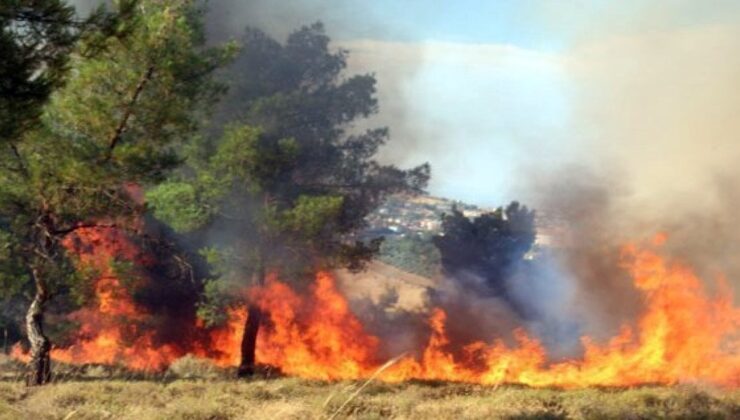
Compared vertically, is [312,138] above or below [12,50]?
above

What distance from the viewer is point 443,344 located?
2678 cm

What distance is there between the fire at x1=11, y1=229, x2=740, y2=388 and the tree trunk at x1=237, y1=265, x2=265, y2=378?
386 millimetres

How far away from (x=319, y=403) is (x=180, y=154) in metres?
11.9

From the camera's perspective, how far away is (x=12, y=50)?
827 cm

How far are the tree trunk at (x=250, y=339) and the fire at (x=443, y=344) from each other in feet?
1.27

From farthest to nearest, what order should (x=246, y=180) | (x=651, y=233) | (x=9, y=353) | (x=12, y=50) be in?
(x=651, y=233), (x=9, y=353), (x=246, y=180), (x=12, y=50)

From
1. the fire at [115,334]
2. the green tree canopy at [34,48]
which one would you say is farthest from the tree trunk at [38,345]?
the fire at [115,334]

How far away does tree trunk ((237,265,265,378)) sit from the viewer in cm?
2103

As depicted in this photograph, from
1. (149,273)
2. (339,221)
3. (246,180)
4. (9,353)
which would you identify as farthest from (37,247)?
(9,353)

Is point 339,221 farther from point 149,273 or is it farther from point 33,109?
point 33,109

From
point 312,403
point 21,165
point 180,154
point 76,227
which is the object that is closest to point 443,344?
point 180,154

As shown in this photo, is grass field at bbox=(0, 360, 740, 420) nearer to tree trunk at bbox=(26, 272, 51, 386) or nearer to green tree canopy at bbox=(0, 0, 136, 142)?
tree trunk at bbox=(26, 272, 51, 386)

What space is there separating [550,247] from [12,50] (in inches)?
1046

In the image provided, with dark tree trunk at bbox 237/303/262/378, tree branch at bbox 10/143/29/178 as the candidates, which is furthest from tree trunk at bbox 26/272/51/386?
dark tree trunk at bbox 237/303/262/378
